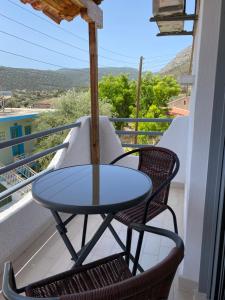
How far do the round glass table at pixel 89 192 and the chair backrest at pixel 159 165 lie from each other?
38cm

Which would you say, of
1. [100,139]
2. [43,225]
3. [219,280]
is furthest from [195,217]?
[100,139]

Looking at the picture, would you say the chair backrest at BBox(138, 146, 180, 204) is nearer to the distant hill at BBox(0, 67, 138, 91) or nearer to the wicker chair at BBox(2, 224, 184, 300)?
the wicker chair at BBox(2, 224, 184, 300)

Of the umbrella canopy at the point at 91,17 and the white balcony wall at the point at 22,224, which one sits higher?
the umbrella canopy at the point at 91,17

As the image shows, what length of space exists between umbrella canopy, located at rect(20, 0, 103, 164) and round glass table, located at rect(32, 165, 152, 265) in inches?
63.8

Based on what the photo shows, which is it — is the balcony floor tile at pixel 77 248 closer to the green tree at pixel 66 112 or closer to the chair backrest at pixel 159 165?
the chair backrest at pixel 159 165

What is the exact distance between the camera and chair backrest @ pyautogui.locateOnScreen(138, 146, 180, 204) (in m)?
2.03

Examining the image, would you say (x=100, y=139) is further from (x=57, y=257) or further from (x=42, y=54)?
(x=42, y=54)

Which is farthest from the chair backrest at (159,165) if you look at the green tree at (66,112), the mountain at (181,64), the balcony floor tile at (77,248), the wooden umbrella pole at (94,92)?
the green tree at (66,112)

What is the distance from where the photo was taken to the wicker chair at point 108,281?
1.97 ft

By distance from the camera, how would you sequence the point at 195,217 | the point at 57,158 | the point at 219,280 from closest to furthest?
the point at 219,280 → the point at 195,217 → the point at 57,158

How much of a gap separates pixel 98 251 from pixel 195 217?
37.0 inches

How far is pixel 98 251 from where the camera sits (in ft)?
7.10

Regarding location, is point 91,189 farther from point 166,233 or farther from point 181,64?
point 181,64

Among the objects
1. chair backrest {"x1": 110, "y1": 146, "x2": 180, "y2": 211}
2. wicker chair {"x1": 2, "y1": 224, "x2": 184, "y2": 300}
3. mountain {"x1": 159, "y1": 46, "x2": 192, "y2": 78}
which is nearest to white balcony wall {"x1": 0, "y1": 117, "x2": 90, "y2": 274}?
chair backrest {"x1": 110, "y1": 146, "x2": 180, "y2": 211}
